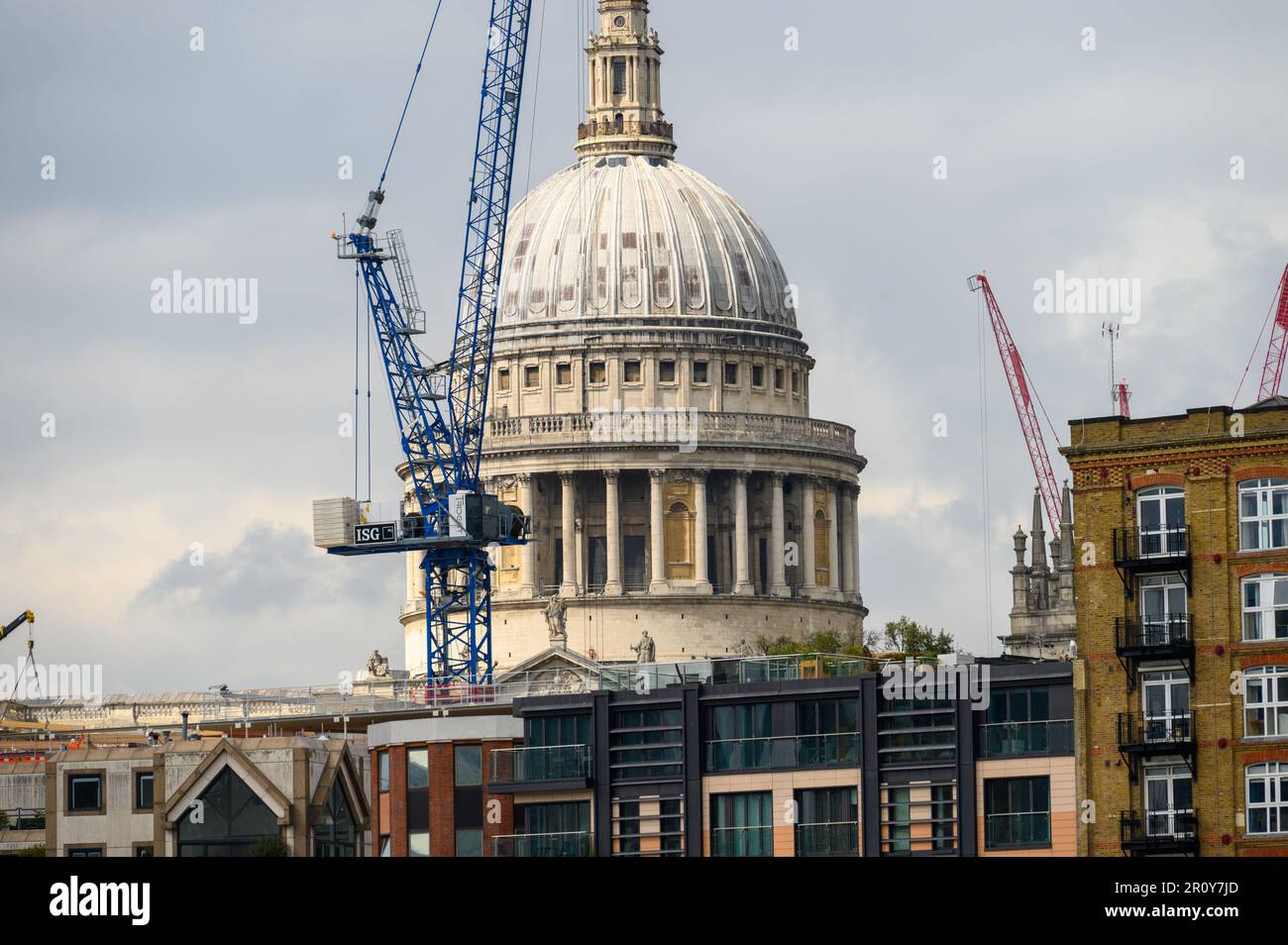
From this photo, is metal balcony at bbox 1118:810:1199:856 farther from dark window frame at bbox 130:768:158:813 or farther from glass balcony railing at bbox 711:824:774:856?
dark window frame at bbox 130:768:158:813

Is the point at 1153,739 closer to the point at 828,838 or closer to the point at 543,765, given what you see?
the point at 828,838

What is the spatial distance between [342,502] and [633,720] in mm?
94086

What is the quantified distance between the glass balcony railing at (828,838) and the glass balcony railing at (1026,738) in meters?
5.04

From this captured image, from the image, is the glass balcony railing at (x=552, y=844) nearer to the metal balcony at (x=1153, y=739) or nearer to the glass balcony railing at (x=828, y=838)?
the glass balcony railing at (x=828, y=838)

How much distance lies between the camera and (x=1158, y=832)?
284ft

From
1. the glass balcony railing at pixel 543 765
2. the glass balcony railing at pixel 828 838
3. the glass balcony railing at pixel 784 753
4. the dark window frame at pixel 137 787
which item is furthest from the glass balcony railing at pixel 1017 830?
the dark window frame at pixel 137 787

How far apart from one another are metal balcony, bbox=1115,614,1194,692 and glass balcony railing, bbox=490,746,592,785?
21904 millimetres

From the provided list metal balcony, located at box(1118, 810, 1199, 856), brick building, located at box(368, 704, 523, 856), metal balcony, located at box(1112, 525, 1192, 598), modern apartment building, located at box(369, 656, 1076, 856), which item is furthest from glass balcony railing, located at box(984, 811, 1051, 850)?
brick building, located at box(368, 704, 523, 856)

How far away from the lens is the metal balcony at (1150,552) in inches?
3511

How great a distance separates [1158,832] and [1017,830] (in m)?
6.32

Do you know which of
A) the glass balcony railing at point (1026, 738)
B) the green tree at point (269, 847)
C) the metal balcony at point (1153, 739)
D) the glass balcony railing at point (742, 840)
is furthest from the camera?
the green tree at point (269, 847)

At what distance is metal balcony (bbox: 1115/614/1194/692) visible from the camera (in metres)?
88.1
